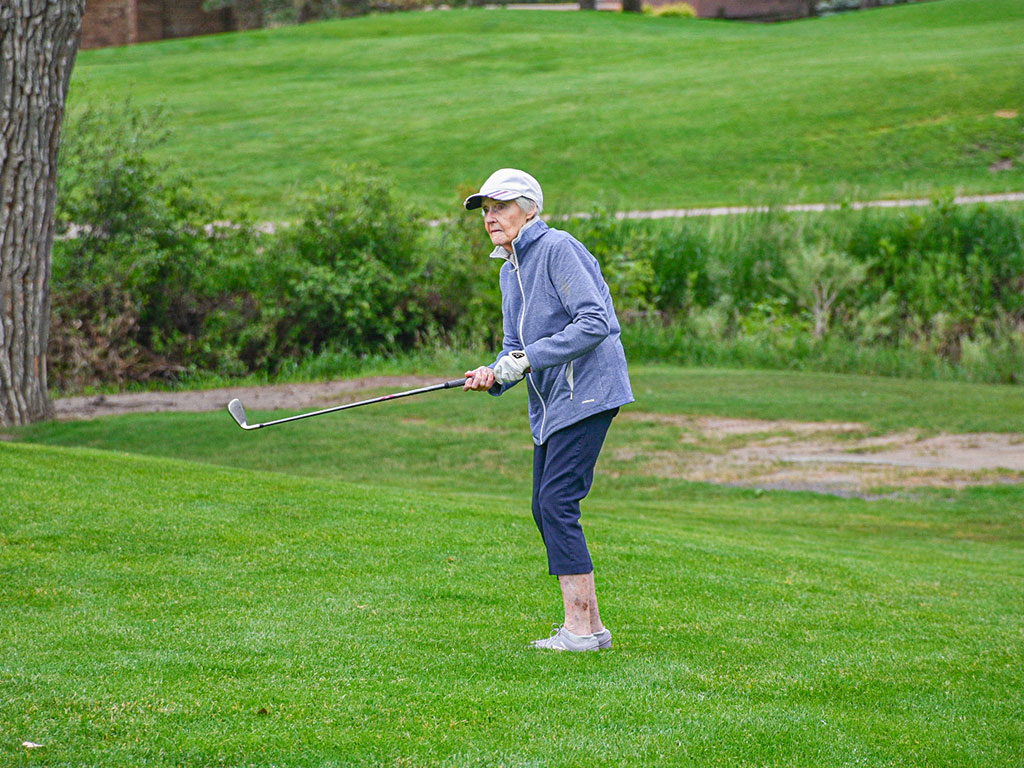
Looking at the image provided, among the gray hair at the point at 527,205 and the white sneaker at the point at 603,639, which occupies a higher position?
the gray hair at the point at 527,205

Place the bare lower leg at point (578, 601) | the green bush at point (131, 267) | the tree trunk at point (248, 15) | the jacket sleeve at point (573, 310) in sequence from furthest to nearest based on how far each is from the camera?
1. the tree trunk at point (248, 15)
2. the green bush at point (131, 267)
3. the bare lower leg at point (578, 601)
4. the jacket sleeve at point (573, 310)

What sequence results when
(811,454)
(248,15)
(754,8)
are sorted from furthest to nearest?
1. (754,8)
2. (248,15)
3. (811,454)

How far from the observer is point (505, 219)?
529 cm

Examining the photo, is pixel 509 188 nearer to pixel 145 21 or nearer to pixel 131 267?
pixel 131 267

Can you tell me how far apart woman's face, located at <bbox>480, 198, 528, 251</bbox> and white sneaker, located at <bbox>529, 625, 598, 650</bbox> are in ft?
5.57

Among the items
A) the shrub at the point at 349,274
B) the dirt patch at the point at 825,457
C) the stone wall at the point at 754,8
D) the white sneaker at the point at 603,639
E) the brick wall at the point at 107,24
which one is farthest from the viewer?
the stone wall at the point at 754,8

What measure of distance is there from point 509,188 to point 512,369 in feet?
2.56

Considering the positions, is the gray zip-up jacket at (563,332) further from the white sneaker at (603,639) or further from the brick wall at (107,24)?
the brick wall at (107,24)

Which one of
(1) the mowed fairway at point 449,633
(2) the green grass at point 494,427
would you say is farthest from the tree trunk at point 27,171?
(1) the mowed fairway at point 449,633

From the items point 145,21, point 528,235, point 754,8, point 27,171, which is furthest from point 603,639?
point 754,8

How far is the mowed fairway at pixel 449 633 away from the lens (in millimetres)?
4219

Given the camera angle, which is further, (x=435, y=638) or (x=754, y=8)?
(x=754, y=8)

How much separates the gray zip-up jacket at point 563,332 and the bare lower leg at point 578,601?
61 centimetres

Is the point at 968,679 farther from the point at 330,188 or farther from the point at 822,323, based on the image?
the point at 330,188
